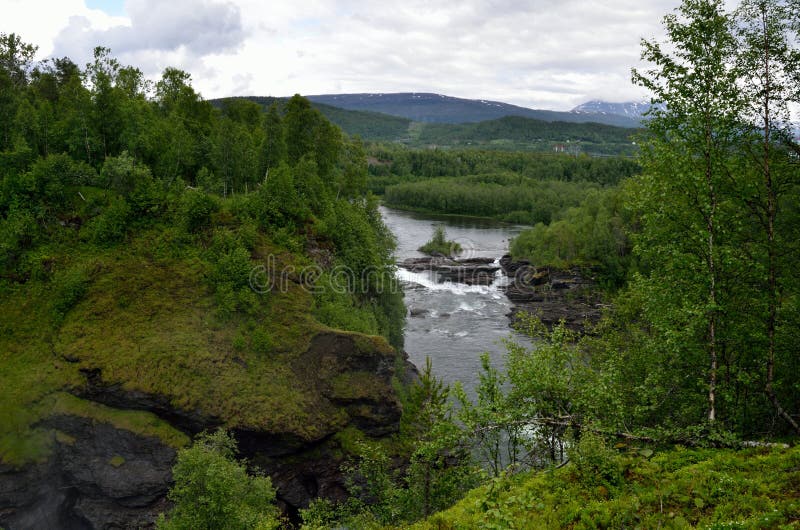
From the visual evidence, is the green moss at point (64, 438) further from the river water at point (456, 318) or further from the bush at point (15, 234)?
the river water at point (456, 318)

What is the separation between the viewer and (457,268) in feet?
286

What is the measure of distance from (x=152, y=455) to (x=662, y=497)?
28102 millimetres

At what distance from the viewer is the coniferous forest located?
12.8m

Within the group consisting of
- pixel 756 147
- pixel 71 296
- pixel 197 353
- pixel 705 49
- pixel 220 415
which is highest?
pixel 705 49

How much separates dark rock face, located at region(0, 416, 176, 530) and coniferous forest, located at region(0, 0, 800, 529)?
4.5 inches

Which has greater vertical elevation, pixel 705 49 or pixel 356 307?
pixel 705 49

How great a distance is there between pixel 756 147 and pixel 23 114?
162 ft

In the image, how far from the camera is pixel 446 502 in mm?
22156

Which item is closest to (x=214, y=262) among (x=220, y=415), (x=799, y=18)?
(x=220, y=415)

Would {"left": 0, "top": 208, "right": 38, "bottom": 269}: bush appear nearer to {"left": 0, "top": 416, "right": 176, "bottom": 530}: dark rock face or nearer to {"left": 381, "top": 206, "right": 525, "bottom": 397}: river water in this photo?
{"left": 0, "top": 416, "right": 176, "bottom": 530}: dark rock face

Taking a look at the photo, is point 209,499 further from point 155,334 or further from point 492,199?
point 492,199

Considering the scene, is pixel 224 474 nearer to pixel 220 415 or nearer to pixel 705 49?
pixel 220 415

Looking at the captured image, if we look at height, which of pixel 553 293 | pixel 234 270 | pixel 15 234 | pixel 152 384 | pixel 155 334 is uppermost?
pixel 15 234

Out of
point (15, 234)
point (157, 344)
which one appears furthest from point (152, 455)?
point (15, 234)
